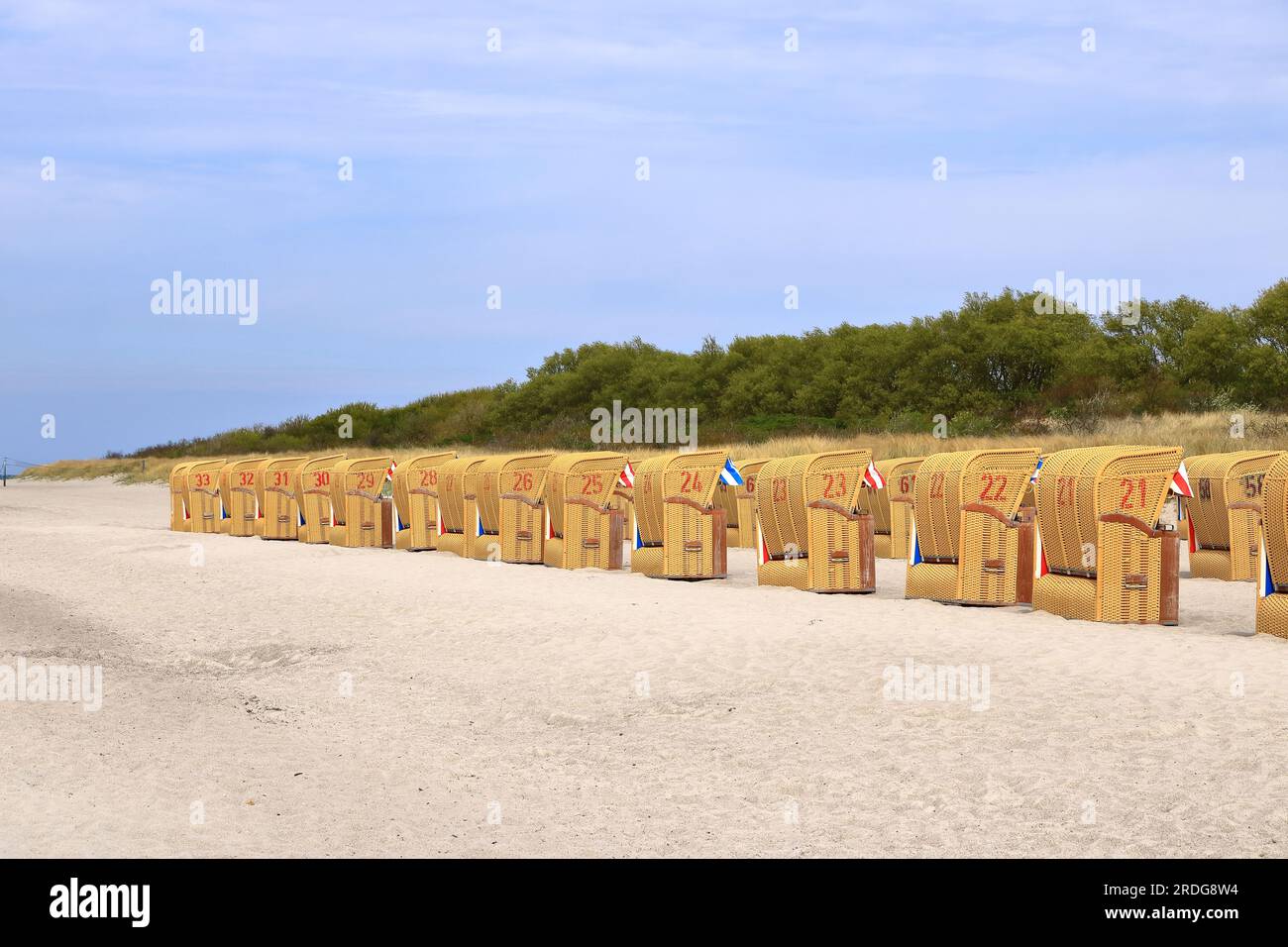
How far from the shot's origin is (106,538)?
87.0 feet

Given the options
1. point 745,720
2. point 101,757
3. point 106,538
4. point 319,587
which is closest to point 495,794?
point 745,720

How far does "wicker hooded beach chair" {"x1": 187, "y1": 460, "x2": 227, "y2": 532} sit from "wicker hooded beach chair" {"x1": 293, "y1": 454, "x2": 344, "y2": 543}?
3.60m

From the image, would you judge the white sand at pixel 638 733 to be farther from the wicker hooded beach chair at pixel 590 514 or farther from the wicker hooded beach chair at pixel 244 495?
the wicker hooded beach chair at pixel 244 495

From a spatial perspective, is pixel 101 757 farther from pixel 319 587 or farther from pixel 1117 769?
pixel 319 587

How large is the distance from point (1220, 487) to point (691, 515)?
7.33m

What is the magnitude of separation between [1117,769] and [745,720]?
271 cm

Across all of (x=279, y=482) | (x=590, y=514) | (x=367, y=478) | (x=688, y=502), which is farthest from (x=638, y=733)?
(x=279, y=482)

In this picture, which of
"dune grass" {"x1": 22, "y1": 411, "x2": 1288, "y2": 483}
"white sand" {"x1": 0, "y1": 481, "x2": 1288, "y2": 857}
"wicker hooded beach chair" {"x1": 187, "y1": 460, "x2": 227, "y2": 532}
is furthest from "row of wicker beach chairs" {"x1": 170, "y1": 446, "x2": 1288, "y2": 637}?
"dune grass" {"x1": 22, "y1": 411, "x2": 1288, "y2": 483}

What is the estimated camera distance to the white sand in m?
7.55

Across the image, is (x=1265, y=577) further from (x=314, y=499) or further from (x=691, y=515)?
(x=314, y=499)

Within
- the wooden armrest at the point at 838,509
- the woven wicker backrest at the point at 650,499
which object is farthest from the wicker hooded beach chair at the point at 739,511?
the wooden armrest at the point at 838,509

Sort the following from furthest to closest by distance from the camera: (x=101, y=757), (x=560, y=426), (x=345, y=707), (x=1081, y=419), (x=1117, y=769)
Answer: (x=560, y=426), (x=1081, y=419), (x=345, y=707), (x=101, y=757), (x=1117, y=769)

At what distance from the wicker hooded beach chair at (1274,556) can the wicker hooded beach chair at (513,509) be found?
1115 cm

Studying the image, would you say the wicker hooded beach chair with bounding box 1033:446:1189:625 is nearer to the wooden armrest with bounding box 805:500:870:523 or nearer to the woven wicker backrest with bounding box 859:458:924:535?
the wooden armrest with bounding box 805:500:870:523
